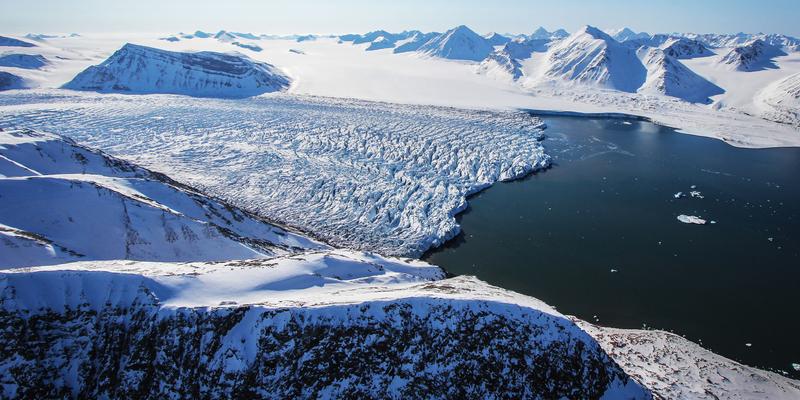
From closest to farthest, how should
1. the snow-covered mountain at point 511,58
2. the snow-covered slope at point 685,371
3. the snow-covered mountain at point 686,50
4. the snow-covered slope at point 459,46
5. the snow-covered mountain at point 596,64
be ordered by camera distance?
the snow-covered slope at point 685,371 < the snow-covered mountain at point 596,64 < the snow-covered mountain at point 686,50 < the snow-covered mountain at point 511,58 < the snow-covered slope at point 459,46

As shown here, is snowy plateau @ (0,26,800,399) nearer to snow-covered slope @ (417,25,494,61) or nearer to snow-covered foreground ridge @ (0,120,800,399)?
snow-covered foreground ridge @ (0,120,800,399)

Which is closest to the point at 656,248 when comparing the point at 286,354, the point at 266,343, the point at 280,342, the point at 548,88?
the point at 286,354

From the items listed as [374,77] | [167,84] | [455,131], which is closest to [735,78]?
[455,131]

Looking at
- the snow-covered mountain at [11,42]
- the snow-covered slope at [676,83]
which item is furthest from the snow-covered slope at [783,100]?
the snow-covered mountain at [11,42]

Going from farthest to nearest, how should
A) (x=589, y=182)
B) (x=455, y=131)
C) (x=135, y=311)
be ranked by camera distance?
1. (x=455, y=131)
2. (x=589, y=182)
3. (x=135, y=311)

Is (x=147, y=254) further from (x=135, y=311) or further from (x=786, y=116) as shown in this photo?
(x=786, y=116)

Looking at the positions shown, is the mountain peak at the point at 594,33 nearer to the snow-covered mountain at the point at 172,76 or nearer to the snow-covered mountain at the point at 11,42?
the snow-covered mountain at the point at 172,76
